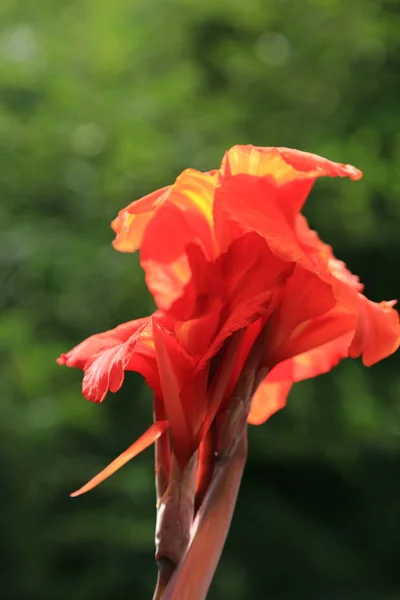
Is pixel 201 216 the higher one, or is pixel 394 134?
pixel 201 216

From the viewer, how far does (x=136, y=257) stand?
4.40ft

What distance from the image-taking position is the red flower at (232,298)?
33cm

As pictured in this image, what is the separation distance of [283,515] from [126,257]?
52 centimetres

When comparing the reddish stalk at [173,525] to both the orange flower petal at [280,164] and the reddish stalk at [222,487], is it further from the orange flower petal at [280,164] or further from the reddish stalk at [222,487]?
the orange flower petal at [280,164]

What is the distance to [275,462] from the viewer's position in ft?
4.77

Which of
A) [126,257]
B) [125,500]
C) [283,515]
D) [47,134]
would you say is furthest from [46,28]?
[283,515]

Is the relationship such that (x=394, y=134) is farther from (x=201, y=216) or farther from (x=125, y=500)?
(x=201, y=216)

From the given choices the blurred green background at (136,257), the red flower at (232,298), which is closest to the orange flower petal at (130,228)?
the red flower at (232,298)

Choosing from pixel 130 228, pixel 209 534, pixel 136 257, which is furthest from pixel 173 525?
pixel 136 257

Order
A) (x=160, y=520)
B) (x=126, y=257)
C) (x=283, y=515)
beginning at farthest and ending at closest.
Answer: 1. (x=283, y=515)
2. (x=126, y=257)
3. (x=160, y=520)

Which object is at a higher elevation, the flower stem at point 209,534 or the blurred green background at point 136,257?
the flower stem at point 209,534

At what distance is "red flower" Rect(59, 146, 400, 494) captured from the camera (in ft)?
1.07

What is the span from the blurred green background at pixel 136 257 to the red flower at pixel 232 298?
975 mm

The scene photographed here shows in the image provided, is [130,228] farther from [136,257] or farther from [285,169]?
[136,257]
